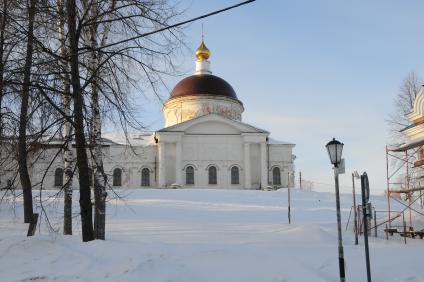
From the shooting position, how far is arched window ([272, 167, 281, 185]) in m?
50.8

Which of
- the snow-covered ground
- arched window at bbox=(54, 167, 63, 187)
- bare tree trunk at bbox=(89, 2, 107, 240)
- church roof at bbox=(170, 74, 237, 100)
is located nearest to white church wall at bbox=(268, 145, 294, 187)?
church roof at bbox=(170, 74, 237, 100)

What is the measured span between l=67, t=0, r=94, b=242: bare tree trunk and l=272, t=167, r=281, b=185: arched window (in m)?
39.4

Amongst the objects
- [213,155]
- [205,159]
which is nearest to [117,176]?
[205,159]

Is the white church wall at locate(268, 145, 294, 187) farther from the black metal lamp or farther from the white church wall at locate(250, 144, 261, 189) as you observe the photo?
the black metal lamp

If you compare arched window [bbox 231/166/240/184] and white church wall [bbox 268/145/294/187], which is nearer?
arched window [bbox 231/166/240/184]

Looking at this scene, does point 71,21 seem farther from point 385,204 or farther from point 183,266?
point 385,204

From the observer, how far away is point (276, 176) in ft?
168

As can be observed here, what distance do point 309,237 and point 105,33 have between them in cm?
932

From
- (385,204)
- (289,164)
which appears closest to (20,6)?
(385,204)

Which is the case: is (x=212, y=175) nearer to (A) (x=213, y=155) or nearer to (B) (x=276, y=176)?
(A) (x=213, y=155)

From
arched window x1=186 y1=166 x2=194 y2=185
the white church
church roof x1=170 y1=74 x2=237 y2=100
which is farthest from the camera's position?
church roof x1=170 y1=74 x2=237 y2=100

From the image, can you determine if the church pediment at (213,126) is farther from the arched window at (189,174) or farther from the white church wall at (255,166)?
the arched window at (189,174)

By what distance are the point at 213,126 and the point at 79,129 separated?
1490 inches

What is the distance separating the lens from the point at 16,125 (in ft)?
53.3
